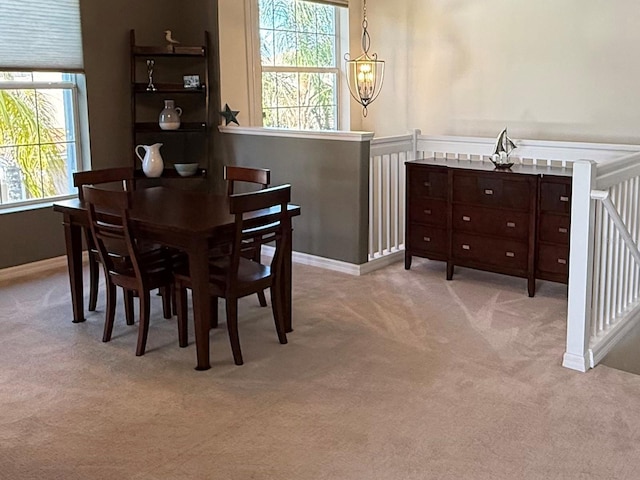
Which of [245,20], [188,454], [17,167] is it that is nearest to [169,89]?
[245,20]

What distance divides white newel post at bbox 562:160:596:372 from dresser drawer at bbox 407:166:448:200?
1.73m

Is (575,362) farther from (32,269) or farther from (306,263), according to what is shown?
(32,269)

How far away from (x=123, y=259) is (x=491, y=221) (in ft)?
8.18

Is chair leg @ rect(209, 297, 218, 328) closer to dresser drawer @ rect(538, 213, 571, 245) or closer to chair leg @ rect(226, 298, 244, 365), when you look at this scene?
chair leg @ rect(226, 298, 244, 365)

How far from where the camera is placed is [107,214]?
382 centimetres

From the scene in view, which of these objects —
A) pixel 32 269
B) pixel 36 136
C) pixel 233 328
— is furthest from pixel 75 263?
pixel 36 136

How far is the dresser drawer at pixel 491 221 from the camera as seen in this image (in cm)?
472

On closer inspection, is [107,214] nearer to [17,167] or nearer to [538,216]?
[17,167]

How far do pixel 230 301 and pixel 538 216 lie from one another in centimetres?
223

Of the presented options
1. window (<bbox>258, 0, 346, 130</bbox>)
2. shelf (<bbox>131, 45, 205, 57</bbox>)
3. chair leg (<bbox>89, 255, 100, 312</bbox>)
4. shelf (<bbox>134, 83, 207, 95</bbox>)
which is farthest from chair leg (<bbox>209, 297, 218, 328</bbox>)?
window (<bbox>258, 0, 346, 130</bbox>)

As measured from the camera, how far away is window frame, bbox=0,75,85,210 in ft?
17.5

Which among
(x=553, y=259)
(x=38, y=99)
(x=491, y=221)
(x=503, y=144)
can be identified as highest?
(x=38, y=99)

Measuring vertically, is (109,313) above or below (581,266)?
below

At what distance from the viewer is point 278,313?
3.86 meters
